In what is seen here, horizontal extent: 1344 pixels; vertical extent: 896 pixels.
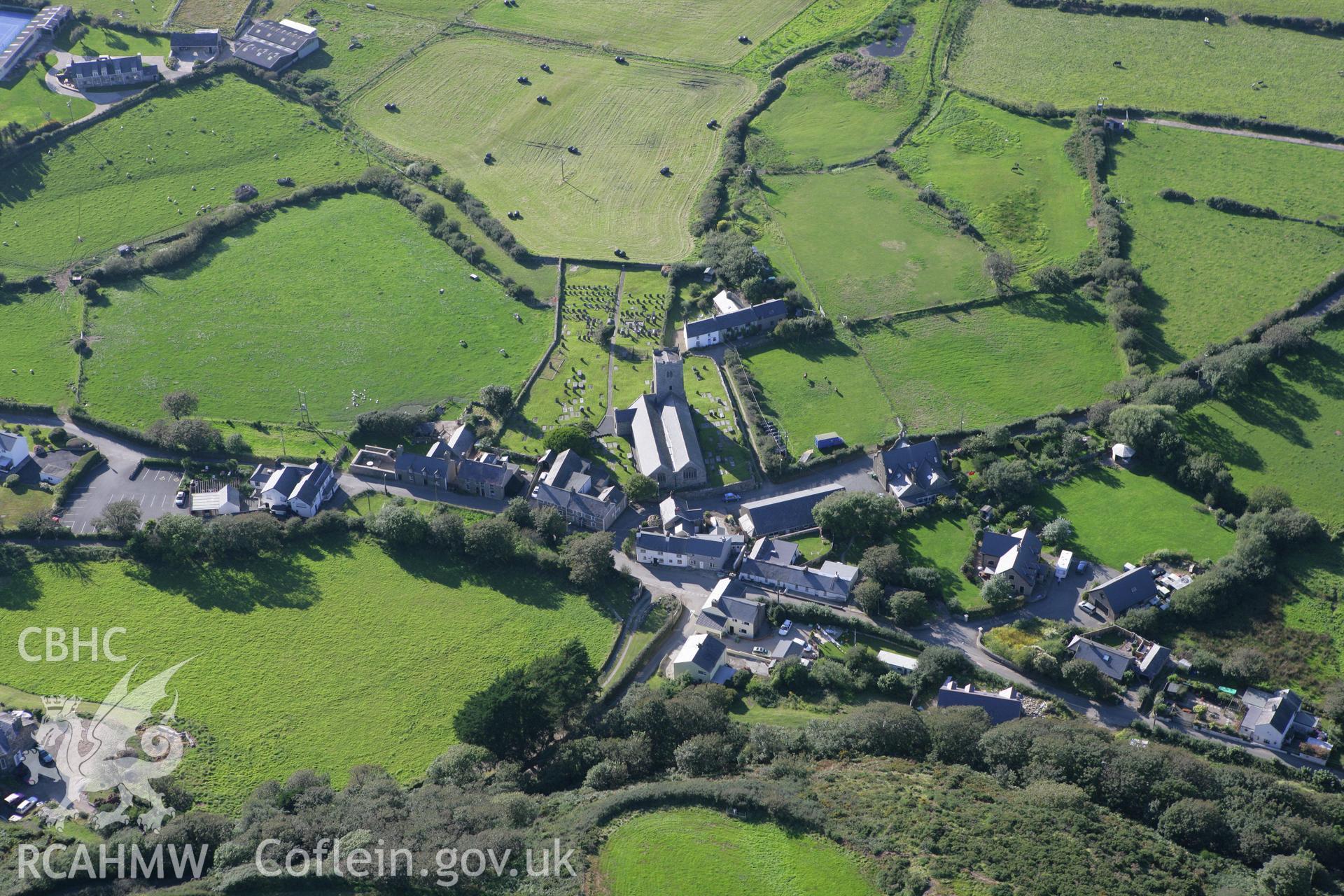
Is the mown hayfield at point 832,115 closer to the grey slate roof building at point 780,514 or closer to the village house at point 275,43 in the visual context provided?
the grey slate roof building at point 780,514

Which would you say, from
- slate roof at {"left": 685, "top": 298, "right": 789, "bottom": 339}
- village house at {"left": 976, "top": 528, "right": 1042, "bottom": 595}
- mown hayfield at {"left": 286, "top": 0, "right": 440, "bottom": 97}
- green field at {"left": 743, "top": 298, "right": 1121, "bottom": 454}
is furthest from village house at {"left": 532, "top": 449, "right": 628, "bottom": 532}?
mown hayfield at {"left": 286, "top": 0, "right": 440, "bottom": 97}

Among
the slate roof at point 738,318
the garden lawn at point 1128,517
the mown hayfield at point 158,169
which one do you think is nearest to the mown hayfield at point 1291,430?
the garden lawn at point 1128,517

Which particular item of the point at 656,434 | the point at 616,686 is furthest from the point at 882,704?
the point at 656,434

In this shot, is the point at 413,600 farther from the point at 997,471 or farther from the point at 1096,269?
the point at 1096,269

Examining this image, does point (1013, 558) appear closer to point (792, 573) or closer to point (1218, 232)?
point (792, 573)

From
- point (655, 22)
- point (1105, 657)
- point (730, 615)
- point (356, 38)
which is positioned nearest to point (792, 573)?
point (730, 615)

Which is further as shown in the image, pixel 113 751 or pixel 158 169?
pixel 158 169
